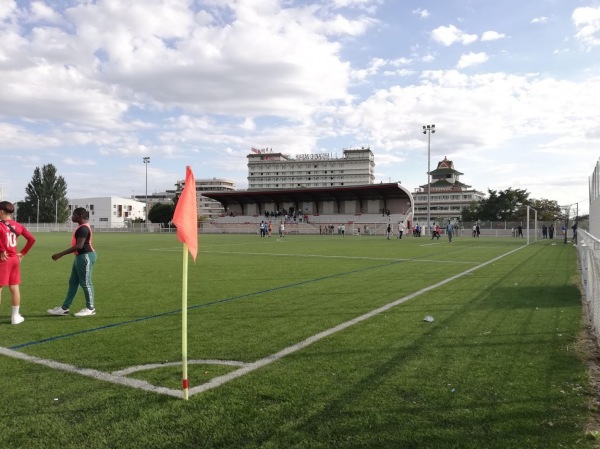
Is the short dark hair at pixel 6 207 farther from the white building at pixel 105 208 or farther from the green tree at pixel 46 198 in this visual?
the white building at pixel 105 208

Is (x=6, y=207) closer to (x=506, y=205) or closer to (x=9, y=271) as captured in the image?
(x=9, y=271)

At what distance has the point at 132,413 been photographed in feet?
11.8

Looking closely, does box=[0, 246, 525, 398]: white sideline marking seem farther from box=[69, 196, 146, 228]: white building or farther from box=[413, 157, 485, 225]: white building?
box=[69, 196, 146, 228]: white building

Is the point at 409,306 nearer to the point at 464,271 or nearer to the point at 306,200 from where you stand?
the point at 464,271

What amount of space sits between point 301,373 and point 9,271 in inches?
186

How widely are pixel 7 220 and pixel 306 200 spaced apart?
74.1 meters

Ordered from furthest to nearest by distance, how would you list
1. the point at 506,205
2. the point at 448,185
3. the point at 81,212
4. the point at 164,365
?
the point at 448,185 → the point at 506,205 → the point at 81,212 → the point at 164,365

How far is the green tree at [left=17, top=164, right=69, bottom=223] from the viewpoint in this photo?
10625cm

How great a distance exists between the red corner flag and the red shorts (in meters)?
4.06

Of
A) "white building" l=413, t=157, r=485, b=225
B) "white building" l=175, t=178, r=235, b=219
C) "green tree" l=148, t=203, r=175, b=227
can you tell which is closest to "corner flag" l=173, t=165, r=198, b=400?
"green tree" l=148, t=203, r=175, b=227

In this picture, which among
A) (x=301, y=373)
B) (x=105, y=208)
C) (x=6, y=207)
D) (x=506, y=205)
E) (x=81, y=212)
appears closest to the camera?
(x=301, y=373)

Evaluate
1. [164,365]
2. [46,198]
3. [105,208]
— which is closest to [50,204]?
[46,198]

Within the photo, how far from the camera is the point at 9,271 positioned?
6523 mm

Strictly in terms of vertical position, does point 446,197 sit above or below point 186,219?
above
